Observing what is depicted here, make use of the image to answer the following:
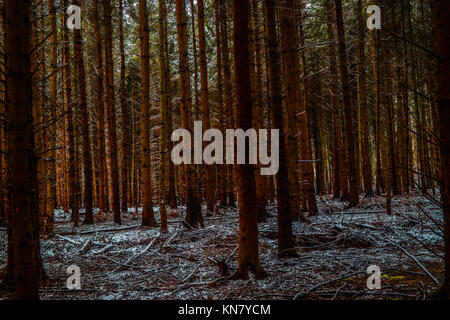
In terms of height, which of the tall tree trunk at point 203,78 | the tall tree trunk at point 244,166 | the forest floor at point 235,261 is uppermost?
the tall tree trunk at point 203,78

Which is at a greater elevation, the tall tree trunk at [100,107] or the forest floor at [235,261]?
the tall tree trunk at [100,107]

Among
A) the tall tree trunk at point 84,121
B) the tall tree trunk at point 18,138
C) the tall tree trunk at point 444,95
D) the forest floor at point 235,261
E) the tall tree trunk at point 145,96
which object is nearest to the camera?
the tall tree trunk at point 18,138

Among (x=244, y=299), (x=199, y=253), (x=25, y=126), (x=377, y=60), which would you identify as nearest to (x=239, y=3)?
(x=25, y=126)

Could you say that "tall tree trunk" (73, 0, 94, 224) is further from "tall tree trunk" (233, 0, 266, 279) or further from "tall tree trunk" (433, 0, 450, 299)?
"tall tree trunk" (433, 0, 450, 299)

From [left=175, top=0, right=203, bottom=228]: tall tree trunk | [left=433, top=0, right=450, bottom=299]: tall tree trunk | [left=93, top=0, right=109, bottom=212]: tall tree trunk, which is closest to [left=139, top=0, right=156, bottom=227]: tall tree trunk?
[left=175, top=0, right=203, bottom=228]: tall tree trunk

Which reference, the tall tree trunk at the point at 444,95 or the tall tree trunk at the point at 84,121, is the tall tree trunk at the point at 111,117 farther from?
the tall tree trunk at the point at 444,95

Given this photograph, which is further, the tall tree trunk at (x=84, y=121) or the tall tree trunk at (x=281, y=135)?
the tall tree trunk at (x=84, y=121)

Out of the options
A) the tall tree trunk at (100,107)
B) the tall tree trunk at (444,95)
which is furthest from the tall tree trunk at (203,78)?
the tall tree trunk at (444,95)

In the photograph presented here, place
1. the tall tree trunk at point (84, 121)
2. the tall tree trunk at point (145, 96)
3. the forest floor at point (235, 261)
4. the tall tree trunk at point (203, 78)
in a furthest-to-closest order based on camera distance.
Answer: the tall tree trunk at point (203, 78), the tall tree trunk at point (84, 121), the tall tree trunk at point (145, 96), the forest floor at point (235, 261)

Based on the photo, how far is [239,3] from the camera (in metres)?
4.68

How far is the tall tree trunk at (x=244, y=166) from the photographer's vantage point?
15.3ft

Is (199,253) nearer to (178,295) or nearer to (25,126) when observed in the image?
(178,295)

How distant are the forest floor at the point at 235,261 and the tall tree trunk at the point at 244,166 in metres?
0.45
